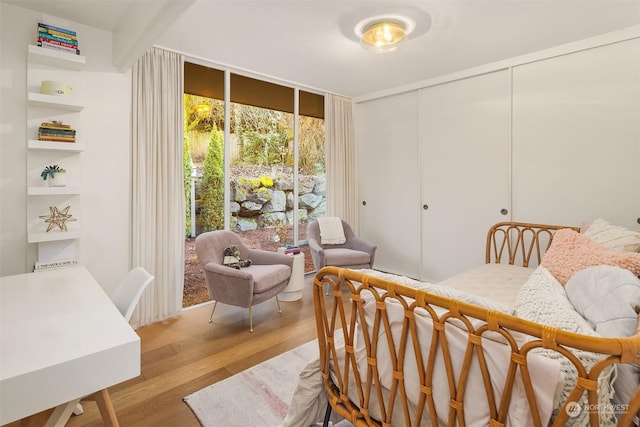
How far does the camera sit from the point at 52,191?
229 centimetres

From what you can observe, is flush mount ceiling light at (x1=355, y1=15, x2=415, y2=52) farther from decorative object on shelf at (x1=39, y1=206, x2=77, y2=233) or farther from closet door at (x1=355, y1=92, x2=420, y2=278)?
A: decorative object on shelf at (x1=39, y1=206, x2=77, y2=233)

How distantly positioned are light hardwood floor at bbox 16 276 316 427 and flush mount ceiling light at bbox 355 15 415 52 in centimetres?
251

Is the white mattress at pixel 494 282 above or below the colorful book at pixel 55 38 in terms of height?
below

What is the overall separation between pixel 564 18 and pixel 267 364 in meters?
3.44

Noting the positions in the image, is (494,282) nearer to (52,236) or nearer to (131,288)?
(131,288)

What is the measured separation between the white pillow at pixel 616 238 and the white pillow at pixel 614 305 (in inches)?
39.4

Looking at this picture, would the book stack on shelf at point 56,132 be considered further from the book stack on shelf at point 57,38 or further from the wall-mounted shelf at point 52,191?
the book stack on shelf at point 57,38

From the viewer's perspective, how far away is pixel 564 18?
2.45 m

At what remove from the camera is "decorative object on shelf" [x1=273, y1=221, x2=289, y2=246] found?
4203 millimetres

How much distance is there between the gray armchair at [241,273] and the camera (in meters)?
2.71

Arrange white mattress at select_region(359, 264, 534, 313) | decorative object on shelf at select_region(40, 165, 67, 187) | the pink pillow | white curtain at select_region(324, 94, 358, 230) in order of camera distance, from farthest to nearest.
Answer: white curtain at select_region(324, 94, 358, 230) → decorative object on shelf at select_region(40, 165, 67, 187) → white mattress at select_region(359, 264, 534, 313) → the pink pillow

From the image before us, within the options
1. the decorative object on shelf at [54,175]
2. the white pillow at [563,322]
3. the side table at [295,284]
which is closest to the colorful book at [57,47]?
the decorative object on shelf at [54,175]

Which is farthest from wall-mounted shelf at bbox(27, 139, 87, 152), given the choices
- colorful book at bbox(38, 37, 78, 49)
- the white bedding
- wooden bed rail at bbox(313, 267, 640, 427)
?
the white bedding

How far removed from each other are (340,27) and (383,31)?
35 centimetres
